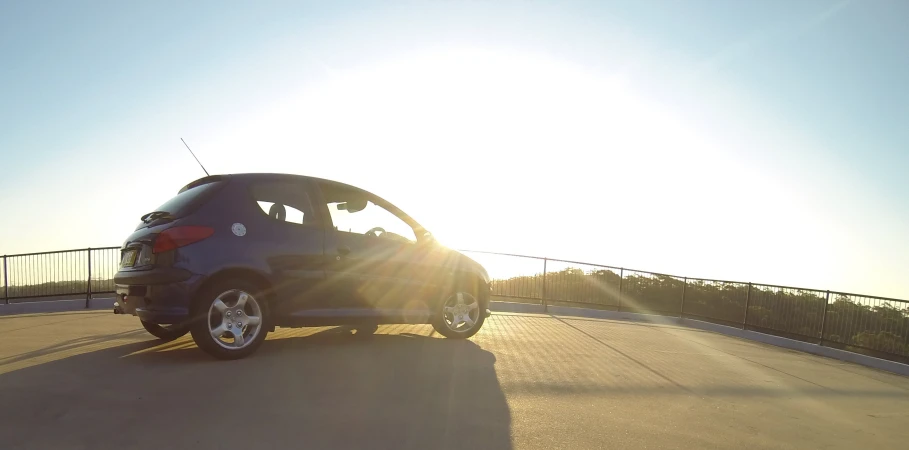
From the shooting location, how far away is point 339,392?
470cm

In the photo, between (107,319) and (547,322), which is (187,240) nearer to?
(107,319)

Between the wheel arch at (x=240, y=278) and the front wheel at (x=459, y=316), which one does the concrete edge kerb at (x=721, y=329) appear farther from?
the wheel arch at (x=240, y=278)

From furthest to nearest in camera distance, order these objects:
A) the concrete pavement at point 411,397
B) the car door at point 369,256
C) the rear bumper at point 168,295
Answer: the car door at point 369,256 → the rear bumper at point 168,295 → the concrete pavement at point 411,397

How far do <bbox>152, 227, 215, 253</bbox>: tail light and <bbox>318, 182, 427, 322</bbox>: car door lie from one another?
1.35m

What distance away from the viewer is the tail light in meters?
5.69

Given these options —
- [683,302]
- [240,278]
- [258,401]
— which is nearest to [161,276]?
[240,278]

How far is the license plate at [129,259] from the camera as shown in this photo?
19.8 ft

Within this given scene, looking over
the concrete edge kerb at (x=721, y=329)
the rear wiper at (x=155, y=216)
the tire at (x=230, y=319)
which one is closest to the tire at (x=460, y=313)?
the tire at (x=230, y=319)

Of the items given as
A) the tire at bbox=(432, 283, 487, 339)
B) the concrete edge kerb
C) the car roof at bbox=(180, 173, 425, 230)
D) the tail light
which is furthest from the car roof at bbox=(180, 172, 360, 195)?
the concrete edge kerb

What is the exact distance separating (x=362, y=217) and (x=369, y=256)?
0.52m

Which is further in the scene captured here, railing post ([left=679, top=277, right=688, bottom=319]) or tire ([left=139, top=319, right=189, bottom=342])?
railing post ([left=679, top=277, right=688, bottom=319])

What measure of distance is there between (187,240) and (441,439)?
130 inches

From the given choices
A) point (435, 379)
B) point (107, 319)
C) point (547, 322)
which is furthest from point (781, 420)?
point (107, 319)

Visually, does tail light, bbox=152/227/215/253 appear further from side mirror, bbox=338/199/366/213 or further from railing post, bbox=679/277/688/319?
railing post, bbox=679/277/688/319
